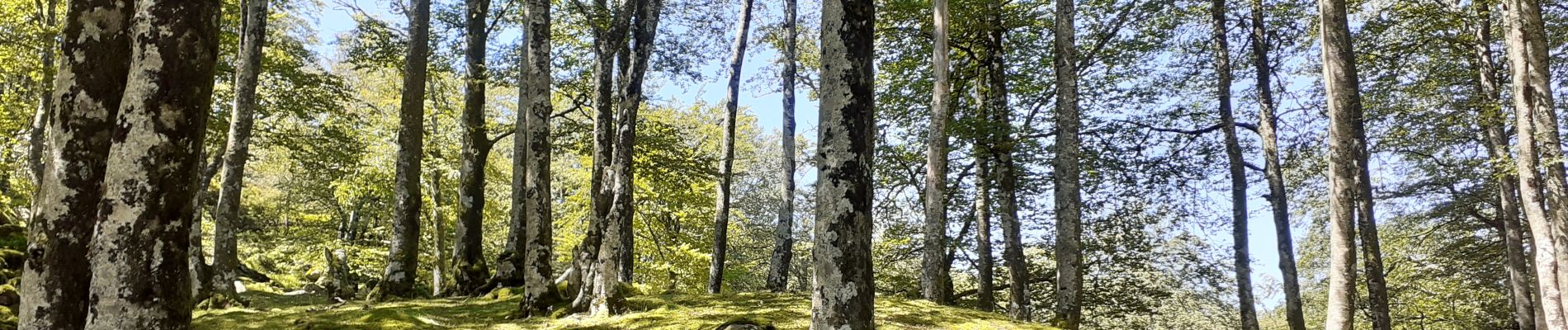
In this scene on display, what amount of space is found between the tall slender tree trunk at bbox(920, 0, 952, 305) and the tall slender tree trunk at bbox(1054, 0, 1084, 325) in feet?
5.36

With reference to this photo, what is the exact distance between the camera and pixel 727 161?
13773mm

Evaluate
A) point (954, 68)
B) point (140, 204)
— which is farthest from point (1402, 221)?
point (140, 204)

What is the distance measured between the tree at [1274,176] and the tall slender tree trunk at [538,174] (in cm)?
1206

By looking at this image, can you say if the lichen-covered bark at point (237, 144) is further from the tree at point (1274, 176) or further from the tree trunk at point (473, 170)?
the tree at point (1274, 176)

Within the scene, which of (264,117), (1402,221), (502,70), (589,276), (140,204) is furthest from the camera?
(1402,221)

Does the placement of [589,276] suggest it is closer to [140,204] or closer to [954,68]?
[140,204]

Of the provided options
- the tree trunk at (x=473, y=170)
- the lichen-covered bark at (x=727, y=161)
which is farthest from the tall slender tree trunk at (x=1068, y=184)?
the tree trunk at (x=473, y=170)

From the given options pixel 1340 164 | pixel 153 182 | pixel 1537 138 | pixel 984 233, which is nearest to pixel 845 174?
pixel 153 182

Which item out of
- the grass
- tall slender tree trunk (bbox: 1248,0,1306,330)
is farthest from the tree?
the grass

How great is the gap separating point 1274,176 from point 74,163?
1636 cm

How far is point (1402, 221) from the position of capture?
20.1m

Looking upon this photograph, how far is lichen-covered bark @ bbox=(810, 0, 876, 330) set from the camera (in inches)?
189

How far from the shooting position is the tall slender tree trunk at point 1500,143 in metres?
11.8

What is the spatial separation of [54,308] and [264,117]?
51.6 feet
